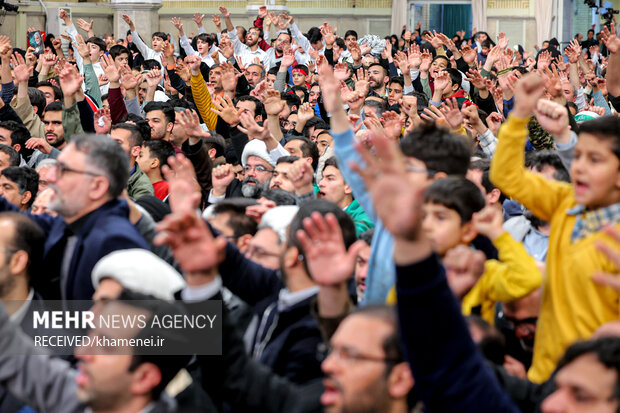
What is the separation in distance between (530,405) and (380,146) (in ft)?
4.03

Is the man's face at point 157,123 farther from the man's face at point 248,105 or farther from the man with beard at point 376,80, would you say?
the man with beard at point 376,80

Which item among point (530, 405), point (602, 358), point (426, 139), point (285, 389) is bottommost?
point (530, 405)

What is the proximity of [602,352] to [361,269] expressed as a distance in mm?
1501

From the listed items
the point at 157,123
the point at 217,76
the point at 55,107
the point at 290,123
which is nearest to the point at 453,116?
the point at 157,123

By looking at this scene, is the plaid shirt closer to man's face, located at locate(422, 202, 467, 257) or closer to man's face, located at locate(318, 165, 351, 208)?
man's face, located at locate(422, 202, 467, 257)

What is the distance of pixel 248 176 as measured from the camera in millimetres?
5816

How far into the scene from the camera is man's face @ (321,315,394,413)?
2.15m

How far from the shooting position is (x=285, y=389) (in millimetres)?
2449

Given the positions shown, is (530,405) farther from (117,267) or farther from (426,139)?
(117,267)

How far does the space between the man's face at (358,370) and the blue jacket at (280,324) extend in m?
0.45

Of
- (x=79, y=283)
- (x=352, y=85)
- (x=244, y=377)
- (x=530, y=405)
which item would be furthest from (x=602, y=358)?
(x=352, y=85)

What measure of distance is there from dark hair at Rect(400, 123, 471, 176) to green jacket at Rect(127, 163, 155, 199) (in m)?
2.44

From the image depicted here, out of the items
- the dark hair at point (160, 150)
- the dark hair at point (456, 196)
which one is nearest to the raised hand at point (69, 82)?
the dark hair at point (160, 150)

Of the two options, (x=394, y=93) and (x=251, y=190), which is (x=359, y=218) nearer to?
(x=251, y=190)
